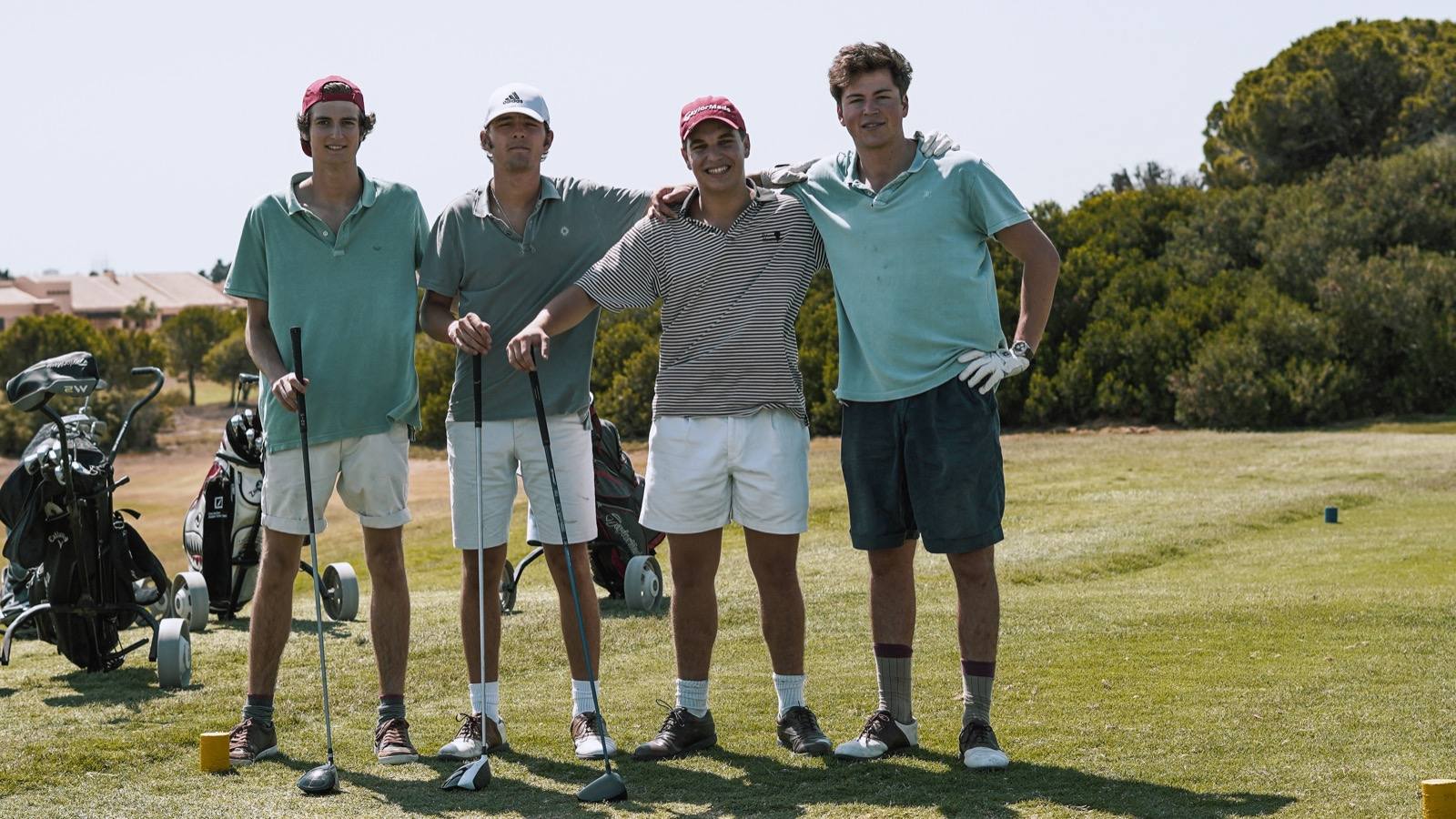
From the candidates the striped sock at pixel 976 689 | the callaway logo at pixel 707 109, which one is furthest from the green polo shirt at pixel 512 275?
the striped sock at pixel 976 689

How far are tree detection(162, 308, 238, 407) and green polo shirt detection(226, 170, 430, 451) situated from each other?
5295 centimetres

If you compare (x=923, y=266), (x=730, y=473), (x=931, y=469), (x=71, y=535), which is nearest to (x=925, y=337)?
(x=923, y=266)

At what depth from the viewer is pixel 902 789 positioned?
4.38 m

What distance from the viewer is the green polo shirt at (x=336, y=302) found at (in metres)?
4.99

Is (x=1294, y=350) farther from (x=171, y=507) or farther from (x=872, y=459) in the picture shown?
(x=872, y=459)

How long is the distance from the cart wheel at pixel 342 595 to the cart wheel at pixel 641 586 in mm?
1426

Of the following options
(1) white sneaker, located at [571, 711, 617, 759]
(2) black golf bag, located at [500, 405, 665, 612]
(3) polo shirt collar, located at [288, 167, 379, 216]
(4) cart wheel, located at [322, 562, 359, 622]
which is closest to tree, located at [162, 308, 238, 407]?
(2) black golf bag, located at [500, 405, 665, 612]

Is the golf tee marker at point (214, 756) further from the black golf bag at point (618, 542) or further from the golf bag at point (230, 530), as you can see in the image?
the golf bag at point (230, 530)

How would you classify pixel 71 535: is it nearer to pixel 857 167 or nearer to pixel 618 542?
pixel 618 542

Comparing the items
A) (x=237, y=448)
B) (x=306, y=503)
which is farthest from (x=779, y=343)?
(x=237, y=448)

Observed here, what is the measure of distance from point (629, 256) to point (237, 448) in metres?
4.33

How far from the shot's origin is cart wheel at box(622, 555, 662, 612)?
337 inches

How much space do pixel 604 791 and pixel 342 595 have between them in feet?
14.8

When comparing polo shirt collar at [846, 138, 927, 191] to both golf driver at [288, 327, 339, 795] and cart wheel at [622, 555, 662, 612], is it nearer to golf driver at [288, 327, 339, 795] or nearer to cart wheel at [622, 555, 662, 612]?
golf driver at [288, 327, 339, 795]
